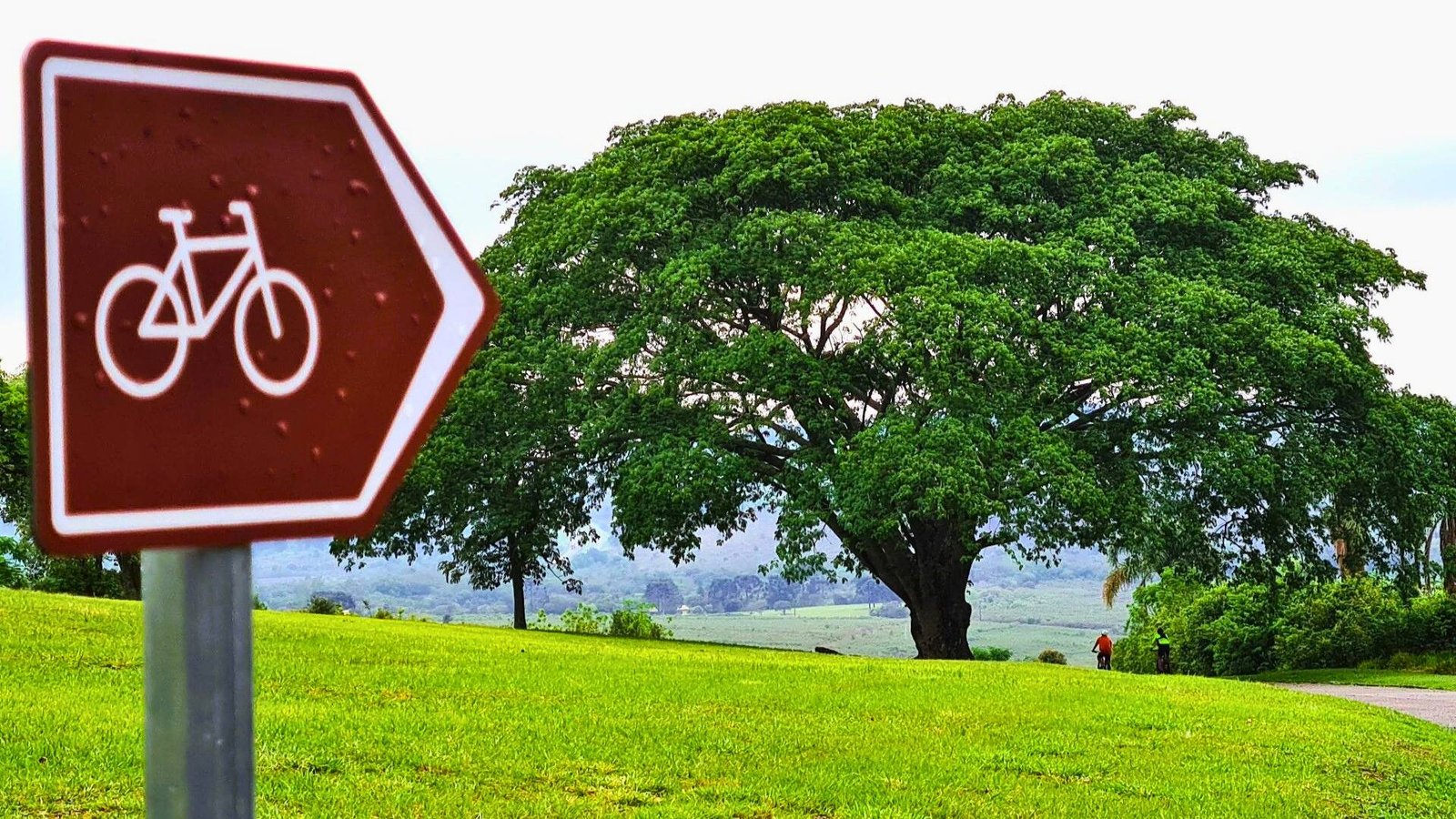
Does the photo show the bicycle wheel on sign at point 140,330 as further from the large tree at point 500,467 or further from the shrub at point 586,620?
the shrub at point 586,620

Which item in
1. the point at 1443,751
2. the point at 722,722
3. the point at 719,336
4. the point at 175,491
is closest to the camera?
the point at 175,491

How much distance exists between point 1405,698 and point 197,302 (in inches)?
889

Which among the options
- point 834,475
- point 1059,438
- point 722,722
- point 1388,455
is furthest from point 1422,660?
point 722,722

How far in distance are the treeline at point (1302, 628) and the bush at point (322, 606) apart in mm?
16384

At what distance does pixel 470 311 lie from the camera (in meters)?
1.54

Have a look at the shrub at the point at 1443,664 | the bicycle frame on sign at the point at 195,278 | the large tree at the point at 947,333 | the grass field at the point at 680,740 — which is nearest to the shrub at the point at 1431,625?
the shrub at the point at 1443,664

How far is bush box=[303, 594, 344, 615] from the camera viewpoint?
26328 millimetres

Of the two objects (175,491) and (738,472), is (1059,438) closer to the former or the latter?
(738,472)

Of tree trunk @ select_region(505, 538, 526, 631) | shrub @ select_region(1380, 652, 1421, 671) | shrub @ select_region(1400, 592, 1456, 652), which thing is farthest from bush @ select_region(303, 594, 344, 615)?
shrub @ select_region(1400, 592, 1456, 652)

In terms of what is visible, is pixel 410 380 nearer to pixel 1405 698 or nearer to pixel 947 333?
pixel 947 333

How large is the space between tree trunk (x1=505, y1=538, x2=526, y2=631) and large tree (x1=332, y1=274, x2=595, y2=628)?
1.16 meters

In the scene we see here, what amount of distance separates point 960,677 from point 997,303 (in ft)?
20.5

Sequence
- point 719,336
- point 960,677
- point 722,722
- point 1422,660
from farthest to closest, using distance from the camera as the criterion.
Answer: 1. point 1422,660
2. point 719,336
3. point 960,677
4. point 722,722

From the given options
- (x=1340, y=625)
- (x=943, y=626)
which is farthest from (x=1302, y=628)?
(x=943, y=626)
